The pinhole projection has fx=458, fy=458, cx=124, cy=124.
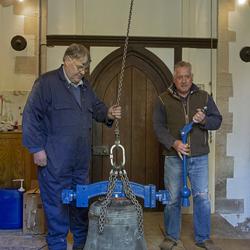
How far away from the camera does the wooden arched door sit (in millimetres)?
4609

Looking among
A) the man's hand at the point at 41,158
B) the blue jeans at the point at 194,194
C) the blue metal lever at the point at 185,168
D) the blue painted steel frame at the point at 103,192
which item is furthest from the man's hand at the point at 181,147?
the blue painted steel frame at the point at 103,192

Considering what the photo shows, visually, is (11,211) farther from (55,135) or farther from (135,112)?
(135,112)

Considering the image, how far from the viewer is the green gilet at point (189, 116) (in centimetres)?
330

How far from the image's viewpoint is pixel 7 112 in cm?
478

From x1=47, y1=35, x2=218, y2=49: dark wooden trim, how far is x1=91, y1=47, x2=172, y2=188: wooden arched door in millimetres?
98

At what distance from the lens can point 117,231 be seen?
1682mm

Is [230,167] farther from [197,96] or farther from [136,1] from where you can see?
[136,1]

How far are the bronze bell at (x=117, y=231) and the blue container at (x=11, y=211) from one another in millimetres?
2300

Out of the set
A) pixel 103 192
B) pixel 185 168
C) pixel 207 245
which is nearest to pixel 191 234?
pixel 207 245

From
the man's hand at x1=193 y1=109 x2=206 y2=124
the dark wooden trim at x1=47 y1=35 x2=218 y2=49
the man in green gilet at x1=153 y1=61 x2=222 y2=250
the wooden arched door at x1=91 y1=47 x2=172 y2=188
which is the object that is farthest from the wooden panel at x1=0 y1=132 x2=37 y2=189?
the man's hand at x1=193 y1=109 x2=206 y2=124

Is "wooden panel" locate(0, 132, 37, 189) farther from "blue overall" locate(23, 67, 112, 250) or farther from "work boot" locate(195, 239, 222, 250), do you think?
"work boot" locate(195, 239, 222, 250)

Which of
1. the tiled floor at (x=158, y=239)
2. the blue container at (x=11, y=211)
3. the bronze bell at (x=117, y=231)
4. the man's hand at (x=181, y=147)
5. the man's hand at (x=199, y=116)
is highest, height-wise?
the man's hand at (x=199, y=116)

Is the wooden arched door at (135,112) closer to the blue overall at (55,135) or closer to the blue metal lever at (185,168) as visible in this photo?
the blue metal lever at (185,168)

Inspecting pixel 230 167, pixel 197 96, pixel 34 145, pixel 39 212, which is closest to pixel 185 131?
pixel 197 96
